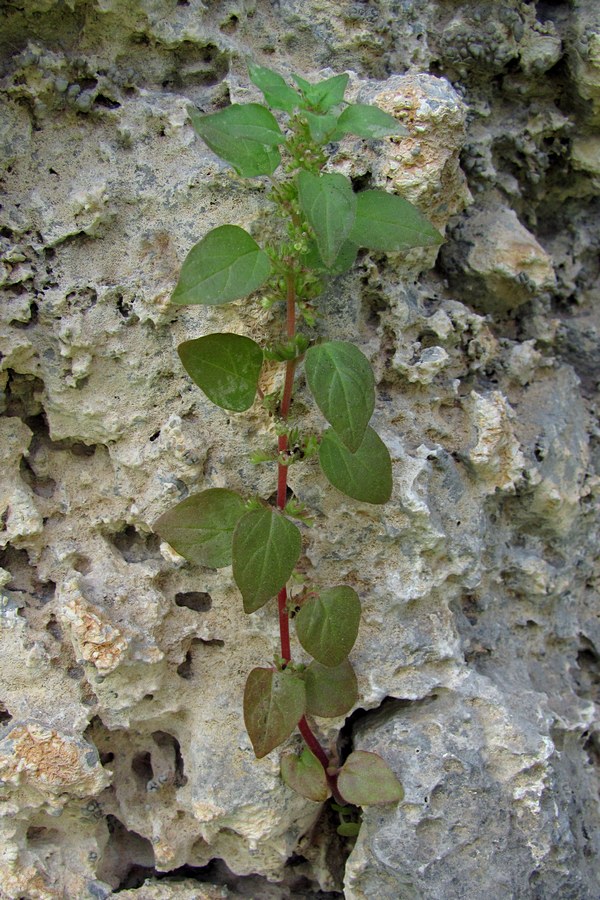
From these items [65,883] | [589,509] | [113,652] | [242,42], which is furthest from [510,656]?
[242,42]

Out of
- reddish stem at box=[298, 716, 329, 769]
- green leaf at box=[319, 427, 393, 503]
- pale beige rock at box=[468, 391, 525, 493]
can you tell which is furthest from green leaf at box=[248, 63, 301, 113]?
reddish stem at box=[298, 716, 329, 769]

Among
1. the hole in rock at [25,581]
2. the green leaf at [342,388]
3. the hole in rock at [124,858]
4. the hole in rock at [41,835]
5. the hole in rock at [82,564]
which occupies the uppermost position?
the green leaf at [342,388]

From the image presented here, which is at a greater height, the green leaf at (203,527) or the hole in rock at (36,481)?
the green leaf at (203,527)

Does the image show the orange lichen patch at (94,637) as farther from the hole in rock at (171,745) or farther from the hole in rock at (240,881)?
the hole in rock at (240,881)

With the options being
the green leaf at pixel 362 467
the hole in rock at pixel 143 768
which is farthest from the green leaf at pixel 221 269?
the hole in rock at pixel 143 768

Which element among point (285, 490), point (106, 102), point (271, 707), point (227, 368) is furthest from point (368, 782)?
point (106, 102)

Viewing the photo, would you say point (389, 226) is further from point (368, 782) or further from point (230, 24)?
point (368, 782)

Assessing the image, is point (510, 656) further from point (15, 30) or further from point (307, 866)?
point (15, 30)
